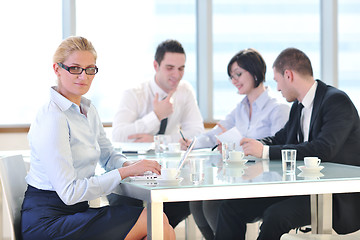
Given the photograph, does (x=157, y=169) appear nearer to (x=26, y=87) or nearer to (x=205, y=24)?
(x=26, y=87)

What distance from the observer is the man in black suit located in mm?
2449

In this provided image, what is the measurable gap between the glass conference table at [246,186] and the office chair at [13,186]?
405 millimetres

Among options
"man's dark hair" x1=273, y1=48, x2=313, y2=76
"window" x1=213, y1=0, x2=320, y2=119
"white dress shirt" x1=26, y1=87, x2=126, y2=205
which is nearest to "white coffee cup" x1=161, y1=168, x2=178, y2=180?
"white dress shirt" x1=26, y1=87, x2=126, y2=205

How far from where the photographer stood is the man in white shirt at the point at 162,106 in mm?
3871

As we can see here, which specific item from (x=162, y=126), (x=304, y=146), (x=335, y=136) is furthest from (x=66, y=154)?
(x=162, y=126)

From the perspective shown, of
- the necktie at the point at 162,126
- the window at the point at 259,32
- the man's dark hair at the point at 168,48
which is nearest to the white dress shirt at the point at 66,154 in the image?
the necktie at the point at 162,126

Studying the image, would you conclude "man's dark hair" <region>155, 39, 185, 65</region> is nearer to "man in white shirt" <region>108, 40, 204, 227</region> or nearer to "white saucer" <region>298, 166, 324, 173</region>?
"man in white shirt" <region>108, 40, 204, 227</region>

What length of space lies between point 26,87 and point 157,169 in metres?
3.23

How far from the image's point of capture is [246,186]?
180 cm

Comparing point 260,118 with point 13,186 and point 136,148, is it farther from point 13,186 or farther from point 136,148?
point 13,186

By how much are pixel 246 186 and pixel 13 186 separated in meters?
0.94

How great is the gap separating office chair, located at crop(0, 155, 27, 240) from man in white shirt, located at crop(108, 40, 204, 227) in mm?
1525

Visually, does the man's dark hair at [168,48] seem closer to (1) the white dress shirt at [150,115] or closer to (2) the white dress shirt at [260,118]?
(1) the white dress shirt at [150,115]

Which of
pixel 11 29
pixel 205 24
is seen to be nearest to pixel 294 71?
pixel 205 24
